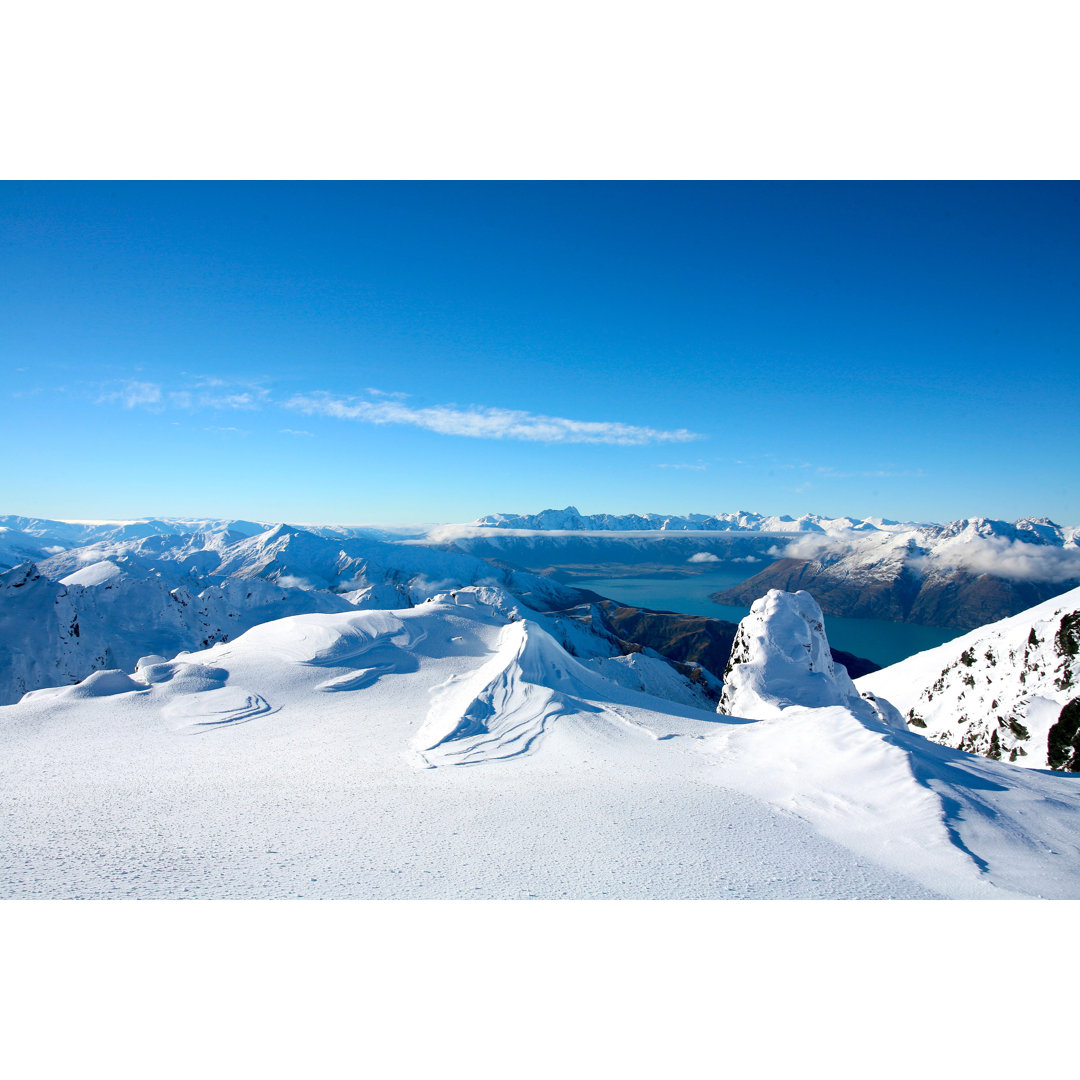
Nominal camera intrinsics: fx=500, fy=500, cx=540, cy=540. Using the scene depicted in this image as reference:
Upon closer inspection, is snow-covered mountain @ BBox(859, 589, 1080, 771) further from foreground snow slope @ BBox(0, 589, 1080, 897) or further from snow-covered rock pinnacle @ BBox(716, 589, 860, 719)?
foreground snow slope @ BBox(0, 589, 1080, 897)

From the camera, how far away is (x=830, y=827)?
6.04 m

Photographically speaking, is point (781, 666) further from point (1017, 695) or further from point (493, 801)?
point (493, 801)

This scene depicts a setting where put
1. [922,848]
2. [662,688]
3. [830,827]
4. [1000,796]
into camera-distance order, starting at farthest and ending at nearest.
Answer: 1. [662,688]
2. [1000,796]
3. [830,827]
4. [922,848]

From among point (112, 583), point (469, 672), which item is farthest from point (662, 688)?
point (112, 583)

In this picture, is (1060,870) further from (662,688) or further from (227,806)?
(662,688)

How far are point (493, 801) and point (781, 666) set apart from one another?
23.3 meters

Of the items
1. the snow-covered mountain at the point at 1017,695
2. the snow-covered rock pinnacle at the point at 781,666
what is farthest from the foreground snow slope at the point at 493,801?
the snow-covered mountain at the point at 1017,695

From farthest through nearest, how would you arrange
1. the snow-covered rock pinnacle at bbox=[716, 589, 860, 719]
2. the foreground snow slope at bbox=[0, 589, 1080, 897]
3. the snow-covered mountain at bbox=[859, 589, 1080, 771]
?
the snow-covered rock pinnacle at bbox=[716, 589, 860, 719] < the snow-covered mountain at bbox=[859, 589, 1080, 771] < the foreground snow slope at bbox=[0, 589, 1080, 897]

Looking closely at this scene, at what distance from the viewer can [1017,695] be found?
1001 inches

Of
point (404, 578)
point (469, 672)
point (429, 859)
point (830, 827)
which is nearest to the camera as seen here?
point (429, 859)

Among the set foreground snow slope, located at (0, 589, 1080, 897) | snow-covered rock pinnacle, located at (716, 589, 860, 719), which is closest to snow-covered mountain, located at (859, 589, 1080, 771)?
snow-covered rock pinnacle, located at (716, 589, 860, 719)

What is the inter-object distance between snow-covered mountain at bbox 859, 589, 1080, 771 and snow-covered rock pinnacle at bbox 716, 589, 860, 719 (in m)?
6.27

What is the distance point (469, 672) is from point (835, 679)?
21.3 meters

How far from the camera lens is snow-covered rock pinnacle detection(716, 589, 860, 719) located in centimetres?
2428
